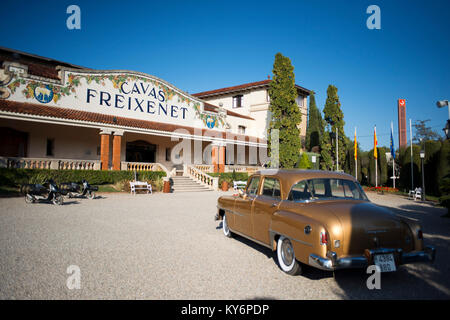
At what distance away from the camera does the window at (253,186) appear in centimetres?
593

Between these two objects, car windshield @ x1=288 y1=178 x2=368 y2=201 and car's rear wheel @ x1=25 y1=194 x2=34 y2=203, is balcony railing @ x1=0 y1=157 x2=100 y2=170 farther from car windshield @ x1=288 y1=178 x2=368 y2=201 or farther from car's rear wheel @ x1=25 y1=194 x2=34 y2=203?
car windshield @ x1=288 y1=178 x2=368 y2=201

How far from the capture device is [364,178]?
Answer: 1101 inches

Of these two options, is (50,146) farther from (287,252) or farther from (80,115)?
(287,252)

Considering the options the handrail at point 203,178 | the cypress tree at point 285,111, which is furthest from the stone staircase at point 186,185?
the cypress tree at point 285,111

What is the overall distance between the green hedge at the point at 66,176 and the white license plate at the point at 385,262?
1641 cm

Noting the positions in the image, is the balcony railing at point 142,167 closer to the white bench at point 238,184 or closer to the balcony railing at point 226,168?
the balcony railing at point 226,168

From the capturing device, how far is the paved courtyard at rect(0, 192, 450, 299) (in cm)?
386

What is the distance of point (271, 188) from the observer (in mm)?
5418

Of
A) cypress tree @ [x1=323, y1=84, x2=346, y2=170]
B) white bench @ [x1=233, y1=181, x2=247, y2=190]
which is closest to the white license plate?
white bench @ [x1=233, y1=181, x2=247, y2=190]

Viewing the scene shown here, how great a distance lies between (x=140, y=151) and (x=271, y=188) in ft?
71.3

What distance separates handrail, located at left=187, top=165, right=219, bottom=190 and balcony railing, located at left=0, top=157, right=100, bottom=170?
23.8ft

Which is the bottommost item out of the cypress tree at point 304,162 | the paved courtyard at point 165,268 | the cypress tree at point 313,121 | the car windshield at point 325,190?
the paved courtyard at point 165,268

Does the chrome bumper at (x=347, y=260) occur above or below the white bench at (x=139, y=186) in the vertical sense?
below
